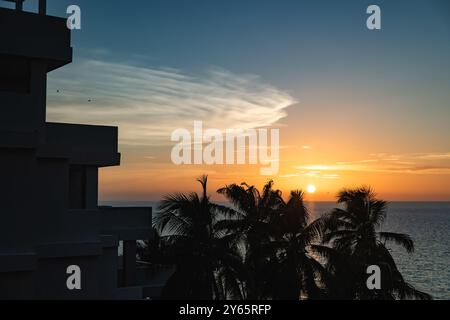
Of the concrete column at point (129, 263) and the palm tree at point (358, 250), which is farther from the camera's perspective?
the palm tree at point (358, 250)

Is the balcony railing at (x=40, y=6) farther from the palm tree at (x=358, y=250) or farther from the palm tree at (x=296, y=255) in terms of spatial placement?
the palm tree at (x=358, y=250)

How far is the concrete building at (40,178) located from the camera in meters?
12.9

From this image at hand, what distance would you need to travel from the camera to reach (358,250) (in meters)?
24.4

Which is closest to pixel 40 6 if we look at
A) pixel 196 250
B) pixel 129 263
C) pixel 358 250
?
pixel 129 263

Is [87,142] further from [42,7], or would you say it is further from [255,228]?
[255,228]

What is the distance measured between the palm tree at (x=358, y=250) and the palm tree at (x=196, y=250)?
482 centimetres

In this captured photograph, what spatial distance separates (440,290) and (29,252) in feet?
205

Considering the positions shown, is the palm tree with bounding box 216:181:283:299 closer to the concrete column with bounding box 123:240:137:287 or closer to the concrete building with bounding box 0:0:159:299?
the concrete column with bounding box 123:240:137:287

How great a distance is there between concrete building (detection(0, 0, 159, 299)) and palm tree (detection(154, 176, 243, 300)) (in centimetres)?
461

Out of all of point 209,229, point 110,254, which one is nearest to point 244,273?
point 209,229

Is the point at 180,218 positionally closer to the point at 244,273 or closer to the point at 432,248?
the point at 244,273

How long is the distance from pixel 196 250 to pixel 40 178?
7958mm

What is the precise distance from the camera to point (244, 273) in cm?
2089

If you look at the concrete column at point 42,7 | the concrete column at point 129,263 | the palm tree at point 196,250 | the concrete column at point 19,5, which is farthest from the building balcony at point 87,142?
the palm tree at point 196,250
